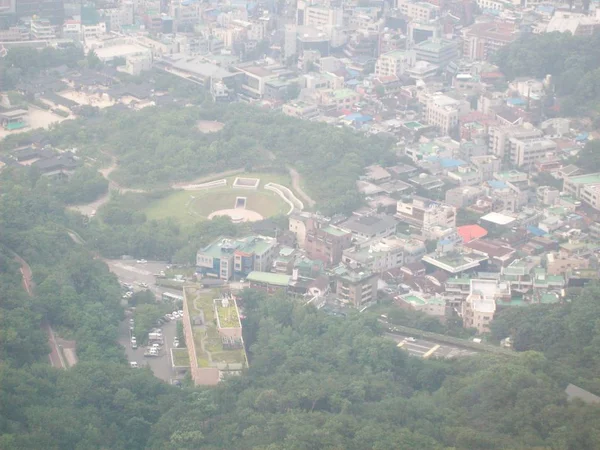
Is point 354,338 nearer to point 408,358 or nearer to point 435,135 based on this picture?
point 408,358

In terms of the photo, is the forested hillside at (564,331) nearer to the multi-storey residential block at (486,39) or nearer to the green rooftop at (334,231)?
the green rooftop at (334,231)

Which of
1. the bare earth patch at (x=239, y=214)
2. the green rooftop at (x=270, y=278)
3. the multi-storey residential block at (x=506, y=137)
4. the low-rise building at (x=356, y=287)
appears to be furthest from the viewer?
the multi-storey residential block at (x=506, y=137)

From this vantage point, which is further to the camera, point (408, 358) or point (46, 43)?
point (46, 43)

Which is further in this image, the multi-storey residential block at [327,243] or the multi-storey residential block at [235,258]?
the multi-storey residential block at [327,243]

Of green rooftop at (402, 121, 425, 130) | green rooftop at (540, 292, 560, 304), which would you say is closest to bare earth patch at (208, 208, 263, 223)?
green rooftop at (402, 121, 425, 130)

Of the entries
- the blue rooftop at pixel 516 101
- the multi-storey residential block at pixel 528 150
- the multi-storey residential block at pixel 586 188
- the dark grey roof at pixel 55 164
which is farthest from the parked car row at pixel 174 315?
the blue rooftop at pixel 516 101

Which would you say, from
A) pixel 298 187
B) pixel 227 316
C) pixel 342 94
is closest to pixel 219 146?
pixel 298 187

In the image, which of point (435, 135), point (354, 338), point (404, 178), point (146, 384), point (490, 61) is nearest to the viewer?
point (146, 384)

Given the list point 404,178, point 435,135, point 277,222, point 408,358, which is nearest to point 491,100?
point 435,135
